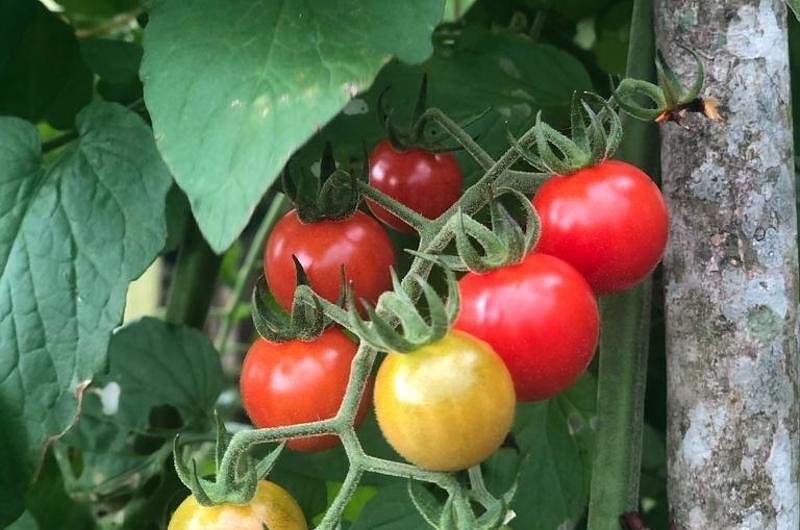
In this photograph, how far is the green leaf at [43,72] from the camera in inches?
36.1

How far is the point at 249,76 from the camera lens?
503 millimetres

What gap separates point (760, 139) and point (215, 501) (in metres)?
0.39

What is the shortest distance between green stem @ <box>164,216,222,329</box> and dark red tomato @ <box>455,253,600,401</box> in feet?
1.96

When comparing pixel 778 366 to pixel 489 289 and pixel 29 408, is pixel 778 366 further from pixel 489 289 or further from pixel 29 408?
pixel 29 408

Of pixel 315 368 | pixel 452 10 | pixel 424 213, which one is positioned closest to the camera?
pixel 315 368

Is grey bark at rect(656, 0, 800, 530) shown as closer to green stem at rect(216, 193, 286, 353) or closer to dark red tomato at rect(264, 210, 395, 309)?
dark red tomato at rect(264, 210, 395, 309)

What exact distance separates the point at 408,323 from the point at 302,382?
121 millimetres

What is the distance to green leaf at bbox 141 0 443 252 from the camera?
0.47 m

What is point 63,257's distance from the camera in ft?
2.08

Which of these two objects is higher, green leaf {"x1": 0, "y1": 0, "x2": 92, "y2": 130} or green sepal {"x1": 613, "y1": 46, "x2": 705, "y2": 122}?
green sepal {"x1": 613, "y1": 46, "x2": 705, "y2": 122}

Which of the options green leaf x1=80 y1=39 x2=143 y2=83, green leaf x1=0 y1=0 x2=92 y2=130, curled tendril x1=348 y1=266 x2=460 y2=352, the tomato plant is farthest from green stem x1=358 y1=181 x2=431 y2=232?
green leaf x1=0 y1=0 x2=92 y2=130

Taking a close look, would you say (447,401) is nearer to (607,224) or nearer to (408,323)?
(408,323)

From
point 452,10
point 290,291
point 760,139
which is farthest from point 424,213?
point 452,10

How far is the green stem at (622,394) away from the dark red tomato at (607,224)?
101 millimetres
